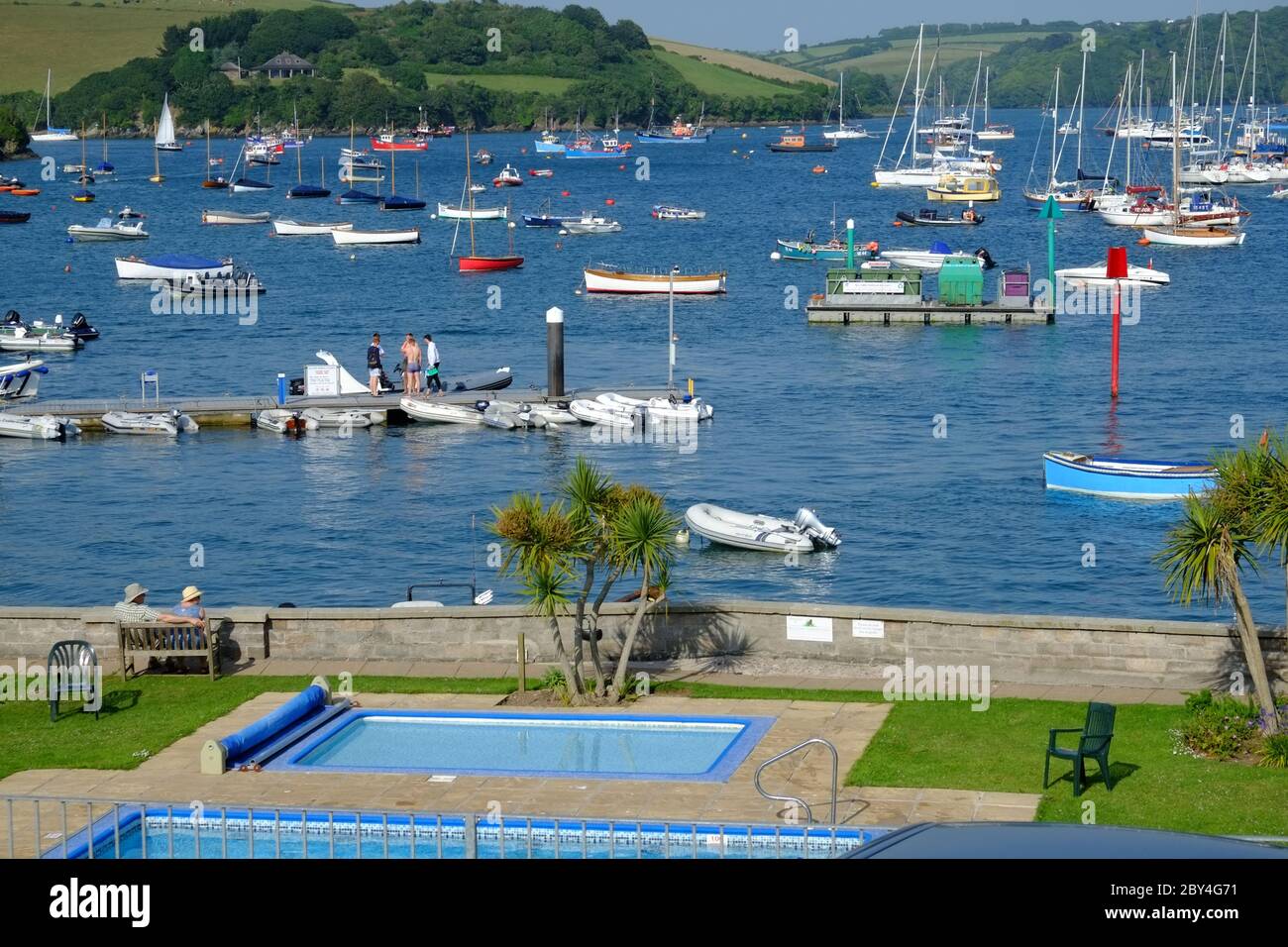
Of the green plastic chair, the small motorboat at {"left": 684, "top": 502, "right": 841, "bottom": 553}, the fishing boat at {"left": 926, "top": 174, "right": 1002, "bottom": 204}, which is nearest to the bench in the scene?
the green plastic chair

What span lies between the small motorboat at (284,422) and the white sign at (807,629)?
35.9 m

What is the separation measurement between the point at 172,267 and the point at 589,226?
39.6 metres

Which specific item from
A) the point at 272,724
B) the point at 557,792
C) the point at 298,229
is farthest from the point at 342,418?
the point at 298,229

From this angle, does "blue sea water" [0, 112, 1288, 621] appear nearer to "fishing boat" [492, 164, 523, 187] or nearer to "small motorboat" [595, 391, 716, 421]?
"small motorboat" [595, 391, 716, 421]

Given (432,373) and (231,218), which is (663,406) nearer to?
(432,373)

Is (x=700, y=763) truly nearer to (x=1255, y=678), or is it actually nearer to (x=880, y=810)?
(x=880, y=810)

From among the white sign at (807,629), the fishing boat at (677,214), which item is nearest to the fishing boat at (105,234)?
the fishing boat at (677,214)

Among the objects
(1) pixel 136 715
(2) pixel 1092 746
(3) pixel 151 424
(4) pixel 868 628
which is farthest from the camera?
(3) pixel 151 424

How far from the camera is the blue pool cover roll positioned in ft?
61.2

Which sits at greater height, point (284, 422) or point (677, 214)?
point (677, 214)

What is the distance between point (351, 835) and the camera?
51.7 ft

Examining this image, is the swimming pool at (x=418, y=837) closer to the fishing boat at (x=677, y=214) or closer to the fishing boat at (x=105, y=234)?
the fishing boat at (x=105, y=234)

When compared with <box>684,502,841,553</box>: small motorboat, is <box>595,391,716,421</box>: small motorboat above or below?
above

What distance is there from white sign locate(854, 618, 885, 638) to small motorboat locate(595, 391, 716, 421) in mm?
33361
